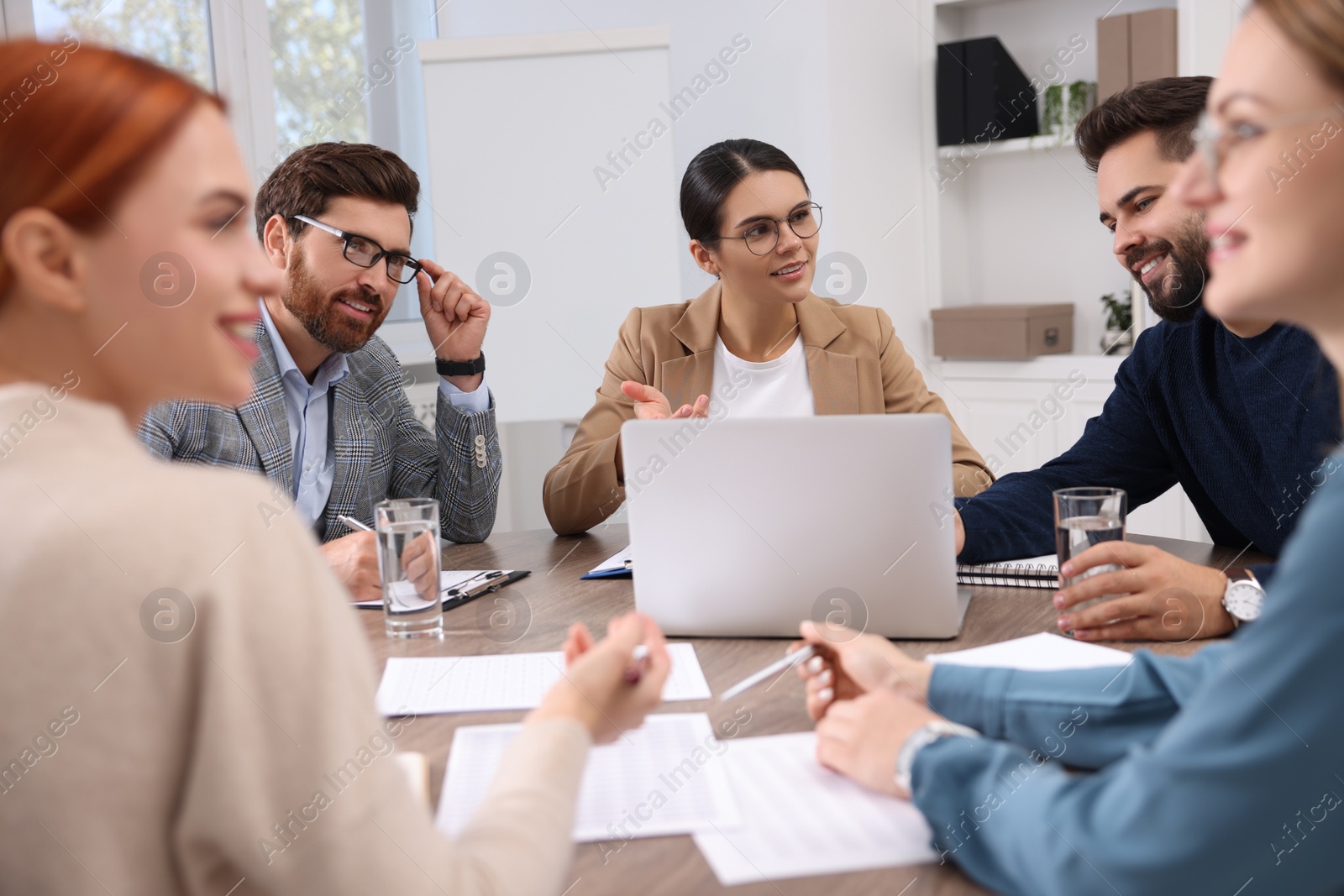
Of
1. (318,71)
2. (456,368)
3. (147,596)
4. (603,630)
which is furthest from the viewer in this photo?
(318,71)

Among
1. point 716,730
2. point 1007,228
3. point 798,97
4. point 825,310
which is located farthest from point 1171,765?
point 1007,228

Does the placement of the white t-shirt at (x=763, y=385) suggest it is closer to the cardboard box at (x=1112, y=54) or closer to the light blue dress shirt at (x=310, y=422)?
the light blue dress shirt at (x=310, y=422)

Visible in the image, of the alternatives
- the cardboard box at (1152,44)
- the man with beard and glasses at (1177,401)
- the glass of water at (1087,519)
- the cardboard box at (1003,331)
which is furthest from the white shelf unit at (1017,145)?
the glass of water at (1087,519)

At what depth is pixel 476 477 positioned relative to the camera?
220 centimetres

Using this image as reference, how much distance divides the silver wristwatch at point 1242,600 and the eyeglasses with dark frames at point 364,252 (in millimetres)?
1502

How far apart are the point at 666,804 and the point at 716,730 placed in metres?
0.16

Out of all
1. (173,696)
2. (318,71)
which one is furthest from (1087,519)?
(318,71)

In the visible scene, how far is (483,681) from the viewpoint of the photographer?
1267 millimetres

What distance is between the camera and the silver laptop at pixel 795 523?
1273 mm

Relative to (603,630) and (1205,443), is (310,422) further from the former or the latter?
(1205,443)

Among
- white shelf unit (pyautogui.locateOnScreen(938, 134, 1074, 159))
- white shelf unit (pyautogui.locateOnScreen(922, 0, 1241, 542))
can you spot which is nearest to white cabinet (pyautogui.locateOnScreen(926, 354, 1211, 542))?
white shelf unit (pyautogui.locateOnScreen(922, 0, 1241, 542))

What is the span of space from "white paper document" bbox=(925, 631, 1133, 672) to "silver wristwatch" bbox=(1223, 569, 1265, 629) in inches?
6.6

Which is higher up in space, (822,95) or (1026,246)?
(822,95)

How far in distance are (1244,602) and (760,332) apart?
4.87ft
